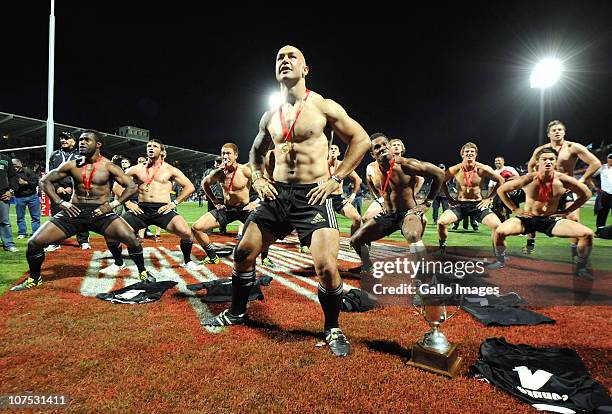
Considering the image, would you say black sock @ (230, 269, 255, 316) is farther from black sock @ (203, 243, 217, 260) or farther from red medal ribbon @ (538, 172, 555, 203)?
red medal ribbon @ (538, 172, 555, 203)

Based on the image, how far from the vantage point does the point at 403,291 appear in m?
4.98

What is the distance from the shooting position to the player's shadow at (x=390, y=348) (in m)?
2.81

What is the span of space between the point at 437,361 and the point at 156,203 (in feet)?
18.0

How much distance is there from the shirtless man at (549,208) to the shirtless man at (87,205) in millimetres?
6171

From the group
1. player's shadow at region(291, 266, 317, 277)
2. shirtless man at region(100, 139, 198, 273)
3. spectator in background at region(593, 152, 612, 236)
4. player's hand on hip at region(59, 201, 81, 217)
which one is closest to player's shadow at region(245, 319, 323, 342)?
player's shadow at region(291, 266, 317, 277)

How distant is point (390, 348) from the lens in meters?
2.94

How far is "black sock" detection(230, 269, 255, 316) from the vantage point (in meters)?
3.43

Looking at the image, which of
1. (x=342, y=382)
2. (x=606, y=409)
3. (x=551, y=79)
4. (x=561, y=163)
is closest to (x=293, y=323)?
(x=342, y=382)

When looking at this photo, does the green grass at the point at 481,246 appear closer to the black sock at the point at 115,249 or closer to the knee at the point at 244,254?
the black sock at the point at 115,249

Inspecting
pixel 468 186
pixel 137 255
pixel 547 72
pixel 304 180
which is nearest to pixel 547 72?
pixel 547 72

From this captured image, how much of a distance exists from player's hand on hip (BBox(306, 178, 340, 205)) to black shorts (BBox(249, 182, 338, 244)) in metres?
0.07

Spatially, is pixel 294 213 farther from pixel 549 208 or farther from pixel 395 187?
pixel 549 208

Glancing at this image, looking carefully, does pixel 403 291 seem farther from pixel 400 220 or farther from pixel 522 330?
pixel 522 330

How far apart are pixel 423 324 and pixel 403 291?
1.48 meters
